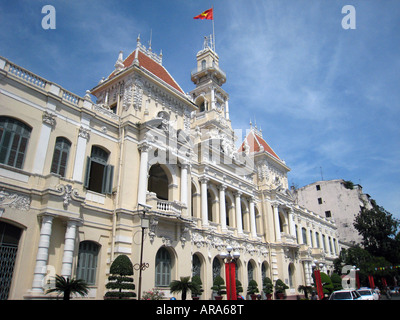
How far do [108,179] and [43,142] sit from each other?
14.0ft

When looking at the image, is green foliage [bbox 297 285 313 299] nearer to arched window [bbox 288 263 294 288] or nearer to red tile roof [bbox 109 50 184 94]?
arched window [bbox 288 263 294 288]

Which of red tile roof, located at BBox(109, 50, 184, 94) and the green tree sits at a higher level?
red tile roof, located at BBox(109, 50, 184, 94)

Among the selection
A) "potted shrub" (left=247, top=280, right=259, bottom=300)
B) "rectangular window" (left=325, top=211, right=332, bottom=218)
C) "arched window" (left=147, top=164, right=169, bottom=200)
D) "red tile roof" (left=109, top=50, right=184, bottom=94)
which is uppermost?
"red tile roof" (left=109, top=50, right=184, bottom=94)

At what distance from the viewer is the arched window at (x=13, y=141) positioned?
598 inches

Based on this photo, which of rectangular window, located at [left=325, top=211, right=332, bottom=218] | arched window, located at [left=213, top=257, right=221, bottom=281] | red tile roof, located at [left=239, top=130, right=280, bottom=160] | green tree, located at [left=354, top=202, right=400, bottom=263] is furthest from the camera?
rectangular window, located at [left=325, top=211, right=332, bottom=218]

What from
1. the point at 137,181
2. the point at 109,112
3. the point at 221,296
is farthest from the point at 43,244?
the point at 221,296

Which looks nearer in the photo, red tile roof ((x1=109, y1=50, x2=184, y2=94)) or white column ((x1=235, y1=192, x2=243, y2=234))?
red tile roof ((x1=109, y1=50, x2=184, y2=94))

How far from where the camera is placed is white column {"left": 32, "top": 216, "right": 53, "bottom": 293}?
46.2ft

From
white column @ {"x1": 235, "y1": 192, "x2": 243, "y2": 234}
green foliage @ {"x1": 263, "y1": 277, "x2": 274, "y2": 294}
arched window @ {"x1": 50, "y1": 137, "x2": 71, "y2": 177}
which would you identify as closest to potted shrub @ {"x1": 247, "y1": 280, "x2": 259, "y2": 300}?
green foliage @ {"x1": 263, "y1": 277, "x2": 274, "y2": 294}

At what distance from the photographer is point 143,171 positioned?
796 inches

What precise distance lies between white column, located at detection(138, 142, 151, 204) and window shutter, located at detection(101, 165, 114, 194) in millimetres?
1714

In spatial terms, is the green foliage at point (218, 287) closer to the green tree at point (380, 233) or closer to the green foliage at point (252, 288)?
the green foliage at point (252, 288)

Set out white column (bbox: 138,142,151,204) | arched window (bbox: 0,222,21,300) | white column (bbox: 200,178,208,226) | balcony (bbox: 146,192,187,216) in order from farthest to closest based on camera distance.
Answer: white column (bbox: 200,178,208,226) < balcony (bbox: 146,192,187,216) < white column (bbox: 138,142,151,204) < arched window (bbox: 0,222,21,300)

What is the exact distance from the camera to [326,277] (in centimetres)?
3409
